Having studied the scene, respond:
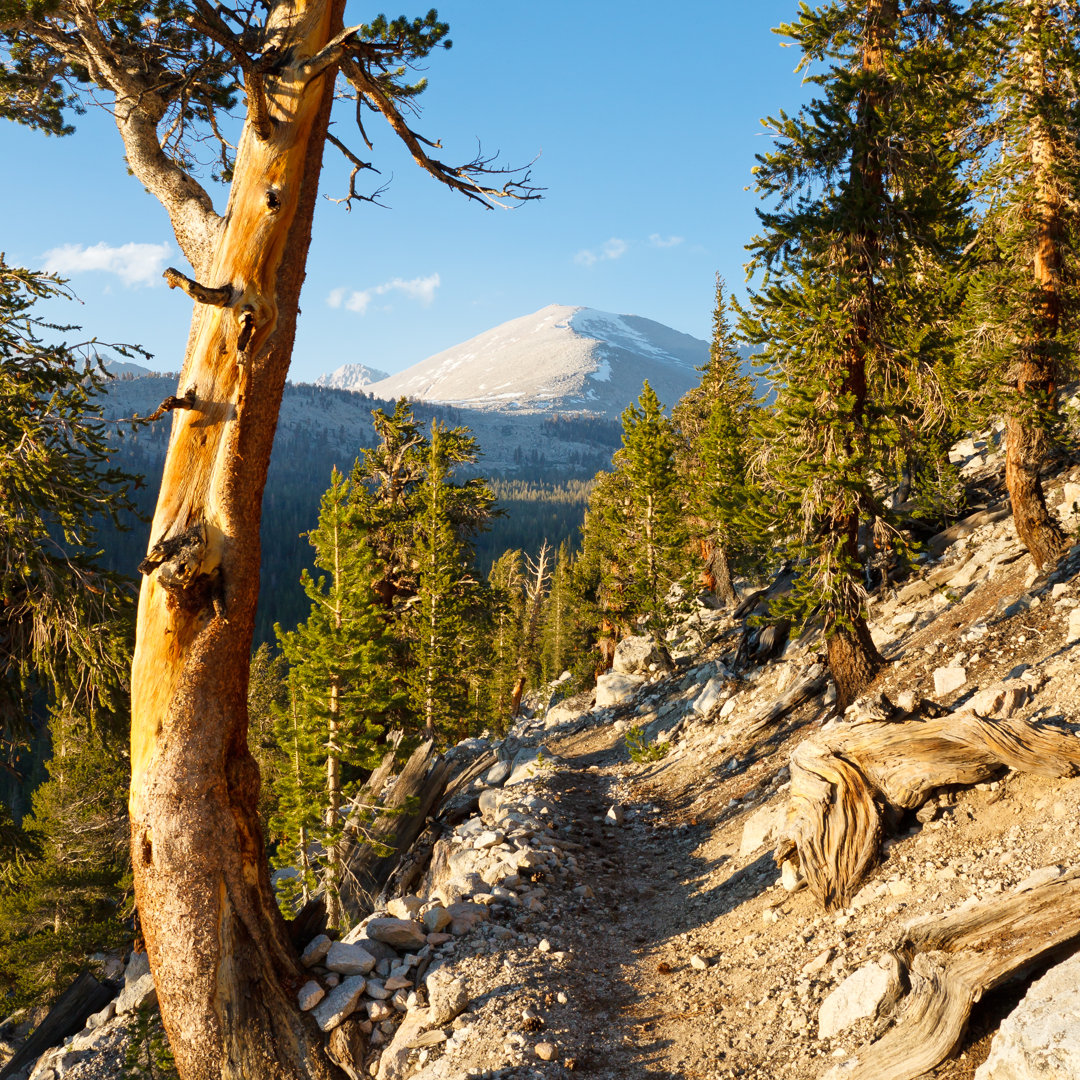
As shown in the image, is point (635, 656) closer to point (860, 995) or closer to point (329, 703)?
point (329, 703)

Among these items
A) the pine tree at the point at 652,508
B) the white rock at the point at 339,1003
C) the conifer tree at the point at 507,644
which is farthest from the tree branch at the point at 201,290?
the conifer tree at the point at 507,644

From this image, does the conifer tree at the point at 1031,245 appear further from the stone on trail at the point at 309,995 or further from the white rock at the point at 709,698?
the stone on trail at the point at 309,995

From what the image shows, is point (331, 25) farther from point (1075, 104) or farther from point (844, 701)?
point (1075, 104)

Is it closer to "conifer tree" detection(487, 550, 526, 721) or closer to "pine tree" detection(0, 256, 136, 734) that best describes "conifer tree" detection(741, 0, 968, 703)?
"pine tree" detection(0, 256, 136, 734)

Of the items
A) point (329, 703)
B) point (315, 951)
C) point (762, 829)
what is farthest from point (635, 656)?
point (315, 951)

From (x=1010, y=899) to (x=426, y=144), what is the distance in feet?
21.4

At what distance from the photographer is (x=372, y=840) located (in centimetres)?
1080

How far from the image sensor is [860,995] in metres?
3.85

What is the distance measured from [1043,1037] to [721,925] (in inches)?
→ 154

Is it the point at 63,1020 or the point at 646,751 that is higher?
the point at 646,751

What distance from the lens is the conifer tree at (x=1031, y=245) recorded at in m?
11.0

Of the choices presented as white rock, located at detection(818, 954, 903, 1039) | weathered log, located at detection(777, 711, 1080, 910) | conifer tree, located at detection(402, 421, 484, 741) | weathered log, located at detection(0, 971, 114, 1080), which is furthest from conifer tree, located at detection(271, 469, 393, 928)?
white rock, located at detection(818, 954, 903, 1039)

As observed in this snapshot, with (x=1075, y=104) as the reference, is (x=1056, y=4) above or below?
above

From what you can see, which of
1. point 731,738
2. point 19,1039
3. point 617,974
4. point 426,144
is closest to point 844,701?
point 731,738
